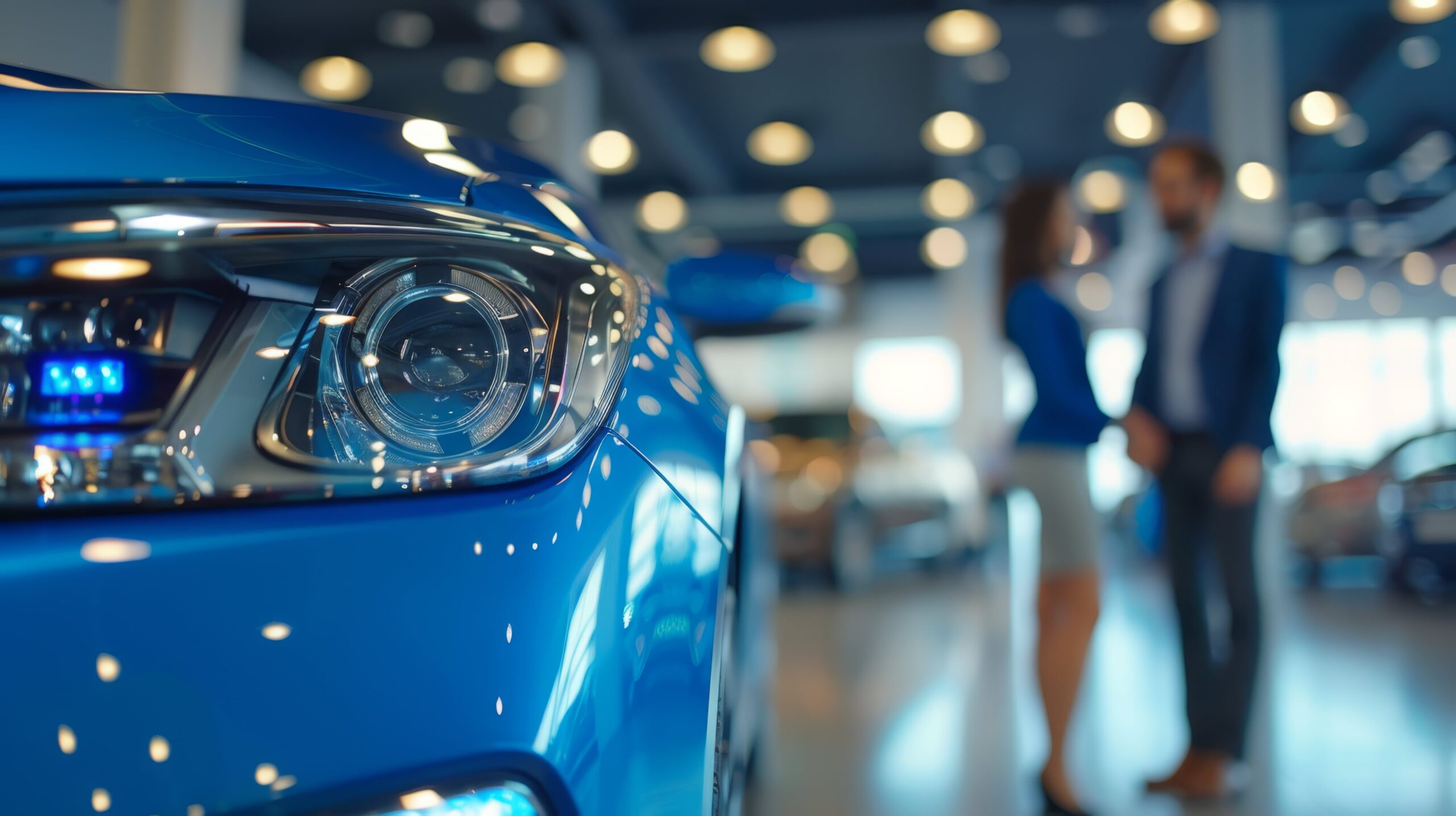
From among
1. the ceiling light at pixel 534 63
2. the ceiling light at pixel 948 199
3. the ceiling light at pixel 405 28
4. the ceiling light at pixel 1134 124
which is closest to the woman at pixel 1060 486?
the ceiling light at pixel 534 63

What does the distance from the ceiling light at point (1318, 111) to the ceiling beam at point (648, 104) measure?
5.60m

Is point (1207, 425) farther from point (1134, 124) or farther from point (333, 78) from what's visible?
point (333, 78)

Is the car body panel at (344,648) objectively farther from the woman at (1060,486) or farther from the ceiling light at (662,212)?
the ceiling light at (662,212)

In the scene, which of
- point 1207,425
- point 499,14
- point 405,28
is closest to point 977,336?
point 499,14

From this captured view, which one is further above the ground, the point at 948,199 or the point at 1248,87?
the point at 948,199

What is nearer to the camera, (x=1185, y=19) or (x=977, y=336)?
(x=1185, y=19)

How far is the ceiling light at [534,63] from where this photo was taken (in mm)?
7324

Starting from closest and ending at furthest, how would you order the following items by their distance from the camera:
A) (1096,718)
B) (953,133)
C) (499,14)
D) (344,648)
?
1. (344,648)
2. (1096,718)
3. (499,14)
4. (953,133)

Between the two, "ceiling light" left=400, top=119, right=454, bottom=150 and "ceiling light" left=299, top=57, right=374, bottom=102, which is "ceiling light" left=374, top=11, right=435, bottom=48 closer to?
"ceiling light" left=299, top=57, right=374, bottom=102

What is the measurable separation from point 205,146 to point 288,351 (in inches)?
6.6

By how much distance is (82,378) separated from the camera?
56 centimetres

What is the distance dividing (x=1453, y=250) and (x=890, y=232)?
24.0 feet

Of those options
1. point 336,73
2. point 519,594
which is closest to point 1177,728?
point 519,594

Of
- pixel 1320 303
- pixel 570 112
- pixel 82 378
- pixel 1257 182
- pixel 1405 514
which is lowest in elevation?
pixel 1405 514
